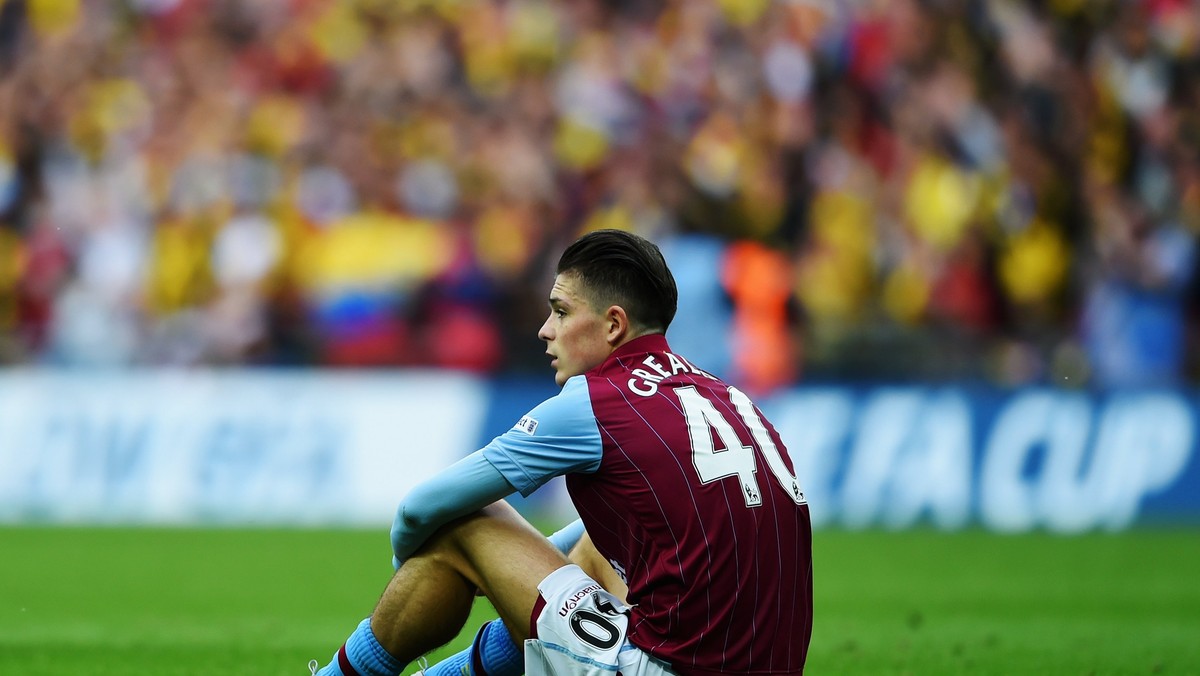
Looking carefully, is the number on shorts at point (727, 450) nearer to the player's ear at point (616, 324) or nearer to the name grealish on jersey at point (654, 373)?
the name grealish on jersey at point (654, 373)

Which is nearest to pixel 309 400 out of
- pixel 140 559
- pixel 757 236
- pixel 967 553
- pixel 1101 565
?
pixel 140 559

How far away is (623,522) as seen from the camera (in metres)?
4.54

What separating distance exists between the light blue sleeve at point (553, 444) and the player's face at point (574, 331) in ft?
0.61

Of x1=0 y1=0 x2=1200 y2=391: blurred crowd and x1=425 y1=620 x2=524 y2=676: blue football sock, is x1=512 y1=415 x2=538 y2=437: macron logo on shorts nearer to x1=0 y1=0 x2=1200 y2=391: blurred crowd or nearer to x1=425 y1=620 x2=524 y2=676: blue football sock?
x1=425 y1=620 x2=524 y2=676: blue football sock

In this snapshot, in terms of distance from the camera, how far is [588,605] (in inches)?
180

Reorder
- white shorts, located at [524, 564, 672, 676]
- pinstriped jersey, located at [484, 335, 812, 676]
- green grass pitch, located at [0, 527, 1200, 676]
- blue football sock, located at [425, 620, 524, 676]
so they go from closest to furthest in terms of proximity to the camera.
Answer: pinstriped jersey, located at [484, 335, 812, 676] → white shorts, located at [524, 564, 672, 676] → blue football sock, located at [425, 620, 524, 676] → green grass pitch, located at [0, 527, 1200, 676]

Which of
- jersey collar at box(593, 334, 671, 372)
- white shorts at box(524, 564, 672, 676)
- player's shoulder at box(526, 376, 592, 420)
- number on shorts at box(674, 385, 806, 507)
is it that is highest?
jersey collar at box(593, 334, 671, 372)

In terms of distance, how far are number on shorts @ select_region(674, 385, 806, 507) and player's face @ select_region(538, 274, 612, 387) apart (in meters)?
0.31

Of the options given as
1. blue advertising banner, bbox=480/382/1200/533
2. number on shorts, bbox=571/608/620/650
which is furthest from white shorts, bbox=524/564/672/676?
blue advertising banner, bbox=480/382/1200/533

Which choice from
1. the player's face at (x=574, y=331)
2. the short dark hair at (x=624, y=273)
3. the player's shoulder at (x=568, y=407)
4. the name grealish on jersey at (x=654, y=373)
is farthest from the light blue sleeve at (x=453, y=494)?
the short dark hair at (x=624, y=273)

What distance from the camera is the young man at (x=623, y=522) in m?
4.39

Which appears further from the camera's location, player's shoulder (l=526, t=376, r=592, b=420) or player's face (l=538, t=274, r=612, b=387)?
player's face (l=538, t=274, r=612, b=387)

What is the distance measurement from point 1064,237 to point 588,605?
1118cm

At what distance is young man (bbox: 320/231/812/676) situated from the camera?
4.39m
